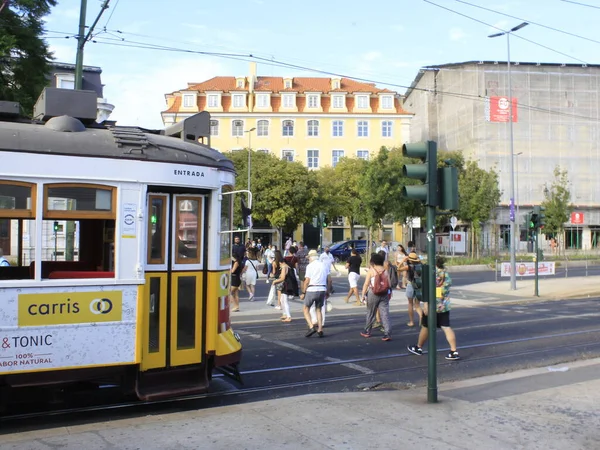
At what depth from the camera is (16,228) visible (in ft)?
23.3

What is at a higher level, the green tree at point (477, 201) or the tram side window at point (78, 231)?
the green tree at point (477, 201)

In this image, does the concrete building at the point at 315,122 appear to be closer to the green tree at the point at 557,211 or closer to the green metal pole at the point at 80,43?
the green tree at the point at 557,211

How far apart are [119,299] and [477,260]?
32118 millimetres

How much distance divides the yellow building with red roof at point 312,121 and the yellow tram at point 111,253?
5989cm

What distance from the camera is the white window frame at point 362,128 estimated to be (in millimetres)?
67750

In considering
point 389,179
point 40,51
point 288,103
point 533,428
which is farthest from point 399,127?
point 533,428

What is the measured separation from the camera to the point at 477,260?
36.5m

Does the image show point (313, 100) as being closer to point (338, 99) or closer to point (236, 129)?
point (338, 99)

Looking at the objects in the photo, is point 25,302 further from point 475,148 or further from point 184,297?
point 475,148

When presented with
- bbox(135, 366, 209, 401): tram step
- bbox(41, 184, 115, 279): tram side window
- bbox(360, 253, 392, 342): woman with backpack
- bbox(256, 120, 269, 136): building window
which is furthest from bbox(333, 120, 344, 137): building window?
bbox(135, 366, 209, 401): tram step

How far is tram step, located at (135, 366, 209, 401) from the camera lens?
22.5 feet

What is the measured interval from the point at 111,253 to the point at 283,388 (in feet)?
9.89

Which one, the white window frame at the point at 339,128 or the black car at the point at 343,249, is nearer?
the black car at the point at 343,249

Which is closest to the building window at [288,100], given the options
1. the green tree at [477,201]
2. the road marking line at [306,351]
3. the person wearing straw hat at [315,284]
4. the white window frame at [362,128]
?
the white window frame at [362,128]
